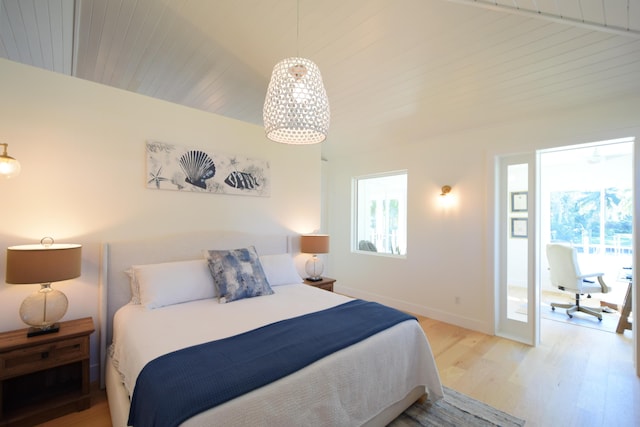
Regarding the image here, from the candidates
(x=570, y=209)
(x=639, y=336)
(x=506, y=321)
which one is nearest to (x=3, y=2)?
(x=506, y=321)

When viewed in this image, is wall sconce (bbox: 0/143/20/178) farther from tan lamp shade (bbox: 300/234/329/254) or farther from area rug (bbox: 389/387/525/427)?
area rug (bbox: 389/387/525/427)

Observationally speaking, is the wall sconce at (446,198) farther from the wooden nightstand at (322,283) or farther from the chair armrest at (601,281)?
the chair armrest at (601,281)

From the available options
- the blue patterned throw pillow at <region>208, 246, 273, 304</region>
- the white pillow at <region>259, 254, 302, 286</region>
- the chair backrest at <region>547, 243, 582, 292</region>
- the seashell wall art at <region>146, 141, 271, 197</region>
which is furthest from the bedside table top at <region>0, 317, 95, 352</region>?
the chair backrest at <region>547, 243, 582, 292</region>

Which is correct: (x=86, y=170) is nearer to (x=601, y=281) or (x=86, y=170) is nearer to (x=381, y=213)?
(x=381, y=213)

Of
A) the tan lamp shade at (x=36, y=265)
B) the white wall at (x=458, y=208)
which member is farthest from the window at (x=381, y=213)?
the tan lamp shade at (x=36, y=265)

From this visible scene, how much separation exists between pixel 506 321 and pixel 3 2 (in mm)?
5380

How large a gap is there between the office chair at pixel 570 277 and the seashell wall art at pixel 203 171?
423cm

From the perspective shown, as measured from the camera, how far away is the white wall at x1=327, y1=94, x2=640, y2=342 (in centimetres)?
277

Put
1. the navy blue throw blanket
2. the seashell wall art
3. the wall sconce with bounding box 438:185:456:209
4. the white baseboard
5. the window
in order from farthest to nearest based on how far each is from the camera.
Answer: the window < the wall sconce with bounding box 438:185:456:209 < the white baseboard < the seashell wall art < the navy blue throw blanket

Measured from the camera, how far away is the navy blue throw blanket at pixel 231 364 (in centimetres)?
109

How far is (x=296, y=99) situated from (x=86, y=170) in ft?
6.28

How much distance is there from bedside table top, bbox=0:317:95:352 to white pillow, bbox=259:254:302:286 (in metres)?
1.47

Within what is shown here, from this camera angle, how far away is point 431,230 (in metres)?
3.87

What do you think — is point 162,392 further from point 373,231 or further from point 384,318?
point 373,231
